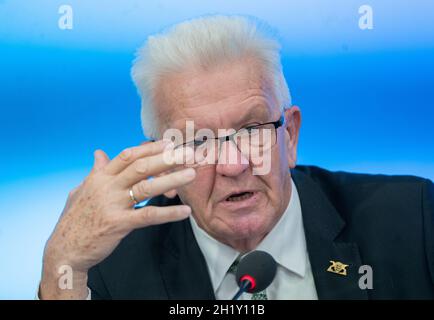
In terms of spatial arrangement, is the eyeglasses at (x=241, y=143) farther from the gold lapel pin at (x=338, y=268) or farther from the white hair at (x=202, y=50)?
the gold lapel pin at (x=338, y=268)

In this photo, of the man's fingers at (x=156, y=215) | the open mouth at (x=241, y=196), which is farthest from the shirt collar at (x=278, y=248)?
the man's fingers at (x=156, y=215)

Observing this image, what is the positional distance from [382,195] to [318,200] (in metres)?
0.25

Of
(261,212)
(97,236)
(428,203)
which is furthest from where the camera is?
(428,203)

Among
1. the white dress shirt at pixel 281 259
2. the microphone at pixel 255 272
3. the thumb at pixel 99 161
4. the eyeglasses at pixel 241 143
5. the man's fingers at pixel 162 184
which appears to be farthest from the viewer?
the white dress shirt at pixel 281 259

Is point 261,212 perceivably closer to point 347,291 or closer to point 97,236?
point 347,291

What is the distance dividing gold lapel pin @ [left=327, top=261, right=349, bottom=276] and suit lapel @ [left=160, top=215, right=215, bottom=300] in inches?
17.6

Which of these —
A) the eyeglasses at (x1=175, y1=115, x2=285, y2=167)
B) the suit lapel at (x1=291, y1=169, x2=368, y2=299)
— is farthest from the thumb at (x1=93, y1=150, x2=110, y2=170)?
the suit lapel at (x1=291, y1=169, x2=368, y2=299)

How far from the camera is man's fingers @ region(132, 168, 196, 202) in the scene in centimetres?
166

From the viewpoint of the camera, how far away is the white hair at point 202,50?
210 centimetres

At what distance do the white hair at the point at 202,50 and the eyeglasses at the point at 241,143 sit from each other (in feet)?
0.60

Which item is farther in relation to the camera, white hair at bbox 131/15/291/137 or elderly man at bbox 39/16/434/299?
white hair at bbox 131/15/291/137

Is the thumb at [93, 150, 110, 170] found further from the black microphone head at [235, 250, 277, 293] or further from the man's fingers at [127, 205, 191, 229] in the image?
the black microphone head at [235, 250, 277, 293]
